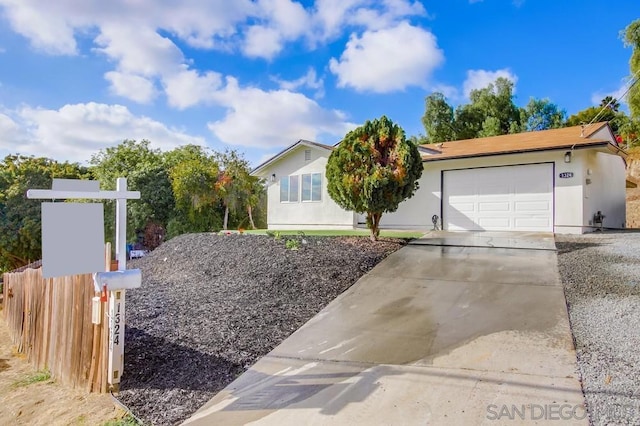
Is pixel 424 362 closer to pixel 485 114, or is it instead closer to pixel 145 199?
pixel 145 199

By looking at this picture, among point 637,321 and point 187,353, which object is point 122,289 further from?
point 637,321

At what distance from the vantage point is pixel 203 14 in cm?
824

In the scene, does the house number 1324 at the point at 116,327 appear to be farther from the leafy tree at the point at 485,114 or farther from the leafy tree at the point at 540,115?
the leafy tree at the point at 540,115

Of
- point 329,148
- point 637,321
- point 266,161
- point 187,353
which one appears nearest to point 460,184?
point 329,148

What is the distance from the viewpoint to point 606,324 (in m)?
4.42

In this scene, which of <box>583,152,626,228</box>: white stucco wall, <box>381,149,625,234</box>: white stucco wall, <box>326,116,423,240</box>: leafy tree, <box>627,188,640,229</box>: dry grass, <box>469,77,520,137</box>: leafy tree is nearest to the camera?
<box>326,116,423,240</box>: leafy tree

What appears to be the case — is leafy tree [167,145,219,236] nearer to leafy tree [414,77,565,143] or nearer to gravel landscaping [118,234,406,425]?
gravel landscaping [118,234,406,425]

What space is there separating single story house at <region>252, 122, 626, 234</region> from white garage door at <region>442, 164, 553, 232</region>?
0.03 metres

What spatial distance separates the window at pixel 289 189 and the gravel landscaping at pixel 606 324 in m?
9.82

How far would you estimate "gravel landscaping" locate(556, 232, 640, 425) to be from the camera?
2.90 metres

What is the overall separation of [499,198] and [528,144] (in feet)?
6.87

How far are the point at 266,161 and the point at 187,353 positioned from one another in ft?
40.2

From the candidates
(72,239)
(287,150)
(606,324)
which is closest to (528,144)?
(287,150)

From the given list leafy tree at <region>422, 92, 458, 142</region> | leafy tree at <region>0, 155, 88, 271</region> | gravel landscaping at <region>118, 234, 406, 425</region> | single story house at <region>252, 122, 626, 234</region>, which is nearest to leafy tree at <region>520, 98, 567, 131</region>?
leafy tree at <region>422, 92, 458, 142</region>
